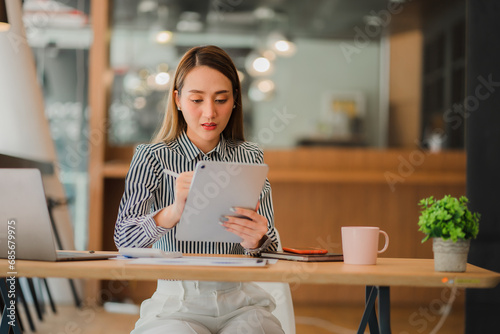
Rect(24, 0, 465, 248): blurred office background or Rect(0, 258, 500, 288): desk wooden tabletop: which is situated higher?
Rect(24, 0, 465, 248): blurred office background

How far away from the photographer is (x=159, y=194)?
1.58m

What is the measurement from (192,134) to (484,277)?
855mm

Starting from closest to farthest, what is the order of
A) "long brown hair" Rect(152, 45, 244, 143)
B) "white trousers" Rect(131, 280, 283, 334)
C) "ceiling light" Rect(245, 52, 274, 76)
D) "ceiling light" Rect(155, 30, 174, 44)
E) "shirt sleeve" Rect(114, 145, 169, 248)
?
"white trousers" Rect(131, 280, 283, 334)
"shirt sleeve" Rect(114, 145, 169, 248)
"long brown hair" Rect(152, 45, 244, 143)
"ceiling light" Rect(155, 30, 174, 44)
"ceiling light" Rect(245, 52, 274, 76)

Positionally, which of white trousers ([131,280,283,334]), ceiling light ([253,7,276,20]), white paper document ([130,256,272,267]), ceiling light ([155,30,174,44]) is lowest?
white trousers ([131,280,283,334])

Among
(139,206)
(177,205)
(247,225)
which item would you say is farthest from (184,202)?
(139,206)

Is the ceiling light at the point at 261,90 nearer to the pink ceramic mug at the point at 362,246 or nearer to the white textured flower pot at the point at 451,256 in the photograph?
the pink ceramic mug at the point at 362,246

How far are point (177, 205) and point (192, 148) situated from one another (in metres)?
0.35

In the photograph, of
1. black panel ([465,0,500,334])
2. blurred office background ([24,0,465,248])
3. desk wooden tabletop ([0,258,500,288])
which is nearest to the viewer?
desk wooden tabletop ([0,258,500,288])

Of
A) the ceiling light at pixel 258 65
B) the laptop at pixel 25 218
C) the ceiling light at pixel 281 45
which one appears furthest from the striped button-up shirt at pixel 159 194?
the ceiling light at pixel 281 45

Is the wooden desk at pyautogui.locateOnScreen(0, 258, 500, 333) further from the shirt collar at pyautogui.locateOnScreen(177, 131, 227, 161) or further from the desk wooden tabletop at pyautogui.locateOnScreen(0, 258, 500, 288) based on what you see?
the shirt collar at pyautogui.locateOnScreen(177, 131, 227, 161)

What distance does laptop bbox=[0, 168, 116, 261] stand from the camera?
3.69 feet

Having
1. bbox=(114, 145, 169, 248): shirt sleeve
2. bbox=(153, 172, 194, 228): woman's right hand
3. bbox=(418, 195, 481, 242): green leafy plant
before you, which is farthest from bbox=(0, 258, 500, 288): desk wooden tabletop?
bbox=(114, 145, 169, 248): shirt sleeve

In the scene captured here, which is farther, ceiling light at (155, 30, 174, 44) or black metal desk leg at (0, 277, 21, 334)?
ceiling light at (155, 30, 174, 44)

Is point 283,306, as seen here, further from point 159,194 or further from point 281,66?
point 281,66
